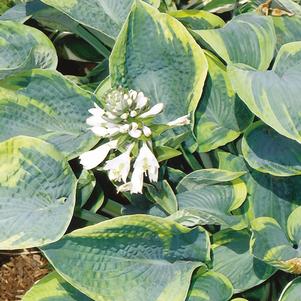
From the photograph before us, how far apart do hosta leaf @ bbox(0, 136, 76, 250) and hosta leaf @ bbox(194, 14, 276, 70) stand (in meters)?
0.41

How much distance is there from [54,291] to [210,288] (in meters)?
0.33

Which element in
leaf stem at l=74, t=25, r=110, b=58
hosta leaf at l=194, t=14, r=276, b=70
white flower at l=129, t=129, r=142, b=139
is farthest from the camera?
leaf stem at l=74, t=25, r=110, b=58

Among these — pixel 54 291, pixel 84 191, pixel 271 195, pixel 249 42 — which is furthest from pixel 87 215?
pixel 249 42

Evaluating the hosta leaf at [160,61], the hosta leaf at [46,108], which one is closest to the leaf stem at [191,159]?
the hosta leaf at [160,61]

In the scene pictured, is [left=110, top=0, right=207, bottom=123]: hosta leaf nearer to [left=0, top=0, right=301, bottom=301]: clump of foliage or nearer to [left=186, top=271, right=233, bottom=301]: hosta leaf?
[left=0, top=0, right=301, bottom=301]: clump of foliage

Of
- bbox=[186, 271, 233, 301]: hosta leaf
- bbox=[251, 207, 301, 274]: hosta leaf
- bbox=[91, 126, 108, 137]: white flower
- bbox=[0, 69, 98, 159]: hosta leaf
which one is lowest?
bbox=[186, 271, 233, 301]: hosta leaf

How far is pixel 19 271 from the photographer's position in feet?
6.72

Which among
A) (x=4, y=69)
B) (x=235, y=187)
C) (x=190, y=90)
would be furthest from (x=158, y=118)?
(x=4, y=69)

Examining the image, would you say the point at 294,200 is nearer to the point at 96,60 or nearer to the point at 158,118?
the point at 158,118

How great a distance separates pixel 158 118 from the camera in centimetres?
160

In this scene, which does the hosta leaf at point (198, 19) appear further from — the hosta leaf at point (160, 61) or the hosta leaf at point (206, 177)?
the hosta leaf at point (206, 177)

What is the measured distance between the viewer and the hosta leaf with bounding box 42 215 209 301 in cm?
137

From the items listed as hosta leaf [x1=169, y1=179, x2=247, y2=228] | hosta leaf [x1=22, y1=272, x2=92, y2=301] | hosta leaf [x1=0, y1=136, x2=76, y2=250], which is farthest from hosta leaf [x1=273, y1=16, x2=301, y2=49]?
hosta leaf [x1=22, y1=272, x2=92, y2=301]

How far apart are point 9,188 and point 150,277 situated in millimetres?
327
